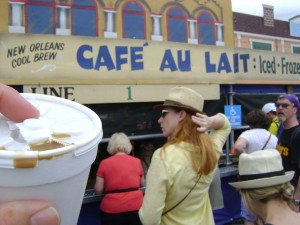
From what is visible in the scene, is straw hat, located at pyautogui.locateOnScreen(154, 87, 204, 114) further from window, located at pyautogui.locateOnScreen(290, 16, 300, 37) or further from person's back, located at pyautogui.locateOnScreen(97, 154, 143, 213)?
window, located at pyautogui.locateOnScreen(290, 16, 300, 37)

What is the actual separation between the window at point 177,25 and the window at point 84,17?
3.15 ft

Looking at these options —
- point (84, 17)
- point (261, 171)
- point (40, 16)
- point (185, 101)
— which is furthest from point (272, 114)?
point (261, 171)

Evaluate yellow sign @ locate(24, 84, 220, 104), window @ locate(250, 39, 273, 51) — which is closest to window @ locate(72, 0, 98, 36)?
yellow sign @ locate(24, 84, 220, 104)

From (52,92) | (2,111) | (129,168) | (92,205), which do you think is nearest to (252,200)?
(2,111)

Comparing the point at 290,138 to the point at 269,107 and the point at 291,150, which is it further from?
the point at 269,107

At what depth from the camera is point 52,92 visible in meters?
3.33

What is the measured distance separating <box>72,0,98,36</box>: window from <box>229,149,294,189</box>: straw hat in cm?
→ 252

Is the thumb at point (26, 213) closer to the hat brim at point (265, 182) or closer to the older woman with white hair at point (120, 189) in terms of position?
the hat brim at point (265, 182)

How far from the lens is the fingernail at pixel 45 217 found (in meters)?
0.88

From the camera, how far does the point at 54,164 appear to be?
0.87 metres

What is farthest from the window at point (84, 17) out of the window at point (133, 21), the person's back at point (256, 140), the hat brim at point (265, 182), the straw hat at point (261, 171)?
the hat brim at point (265, 182)

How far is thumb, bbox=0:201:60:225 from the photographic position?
0.86m

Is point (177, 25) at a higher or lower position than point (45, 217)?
higher

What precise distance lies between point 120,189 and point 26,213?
2.70 metres
